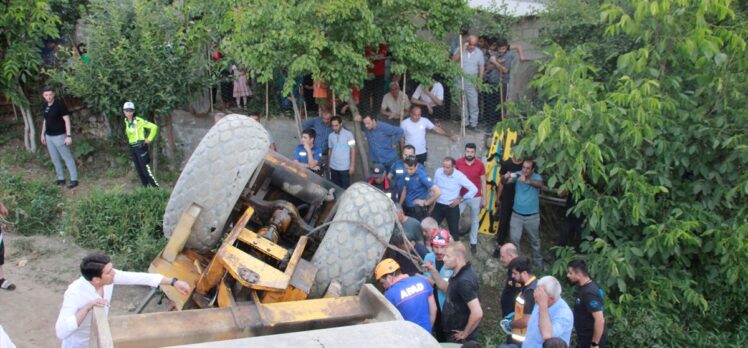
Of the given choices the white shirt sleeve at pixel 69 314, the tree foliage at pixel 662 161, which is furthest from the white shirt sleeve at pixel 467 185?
the white shirt sleeve at pixel 69 314

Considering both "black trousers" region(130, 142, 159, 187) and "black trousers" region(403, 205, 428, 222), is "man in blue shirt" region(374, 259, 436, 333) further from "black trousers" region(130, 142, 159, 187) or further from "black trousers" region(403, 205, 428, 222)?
"black trousers" region(130, 142, 159, 187)

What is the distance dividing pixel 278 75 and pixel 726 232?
6.55m

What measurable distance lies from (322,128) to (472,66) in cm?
281

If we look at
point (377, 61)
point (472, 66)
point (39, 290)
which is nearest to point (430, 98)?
point (472, 66)

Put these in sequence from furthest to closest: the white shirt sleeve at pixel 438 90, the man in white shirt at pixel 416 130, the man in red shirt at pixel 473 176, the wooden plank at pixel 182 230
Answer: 1. the white shirt sleeve at pixel 438 90
2. the man in white shirt at pixel 416 130
3. the man in red shirt at pixel 473 176
4. the wooden plank at pixel 182 230

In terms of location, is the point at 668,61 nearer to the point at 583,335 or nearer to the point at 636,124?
the point at 636,124

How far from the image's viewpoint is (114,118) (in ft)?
32.9

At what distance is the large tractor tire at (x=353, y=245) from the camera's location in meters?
5.28

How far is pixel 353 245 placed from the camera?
536 centimetres

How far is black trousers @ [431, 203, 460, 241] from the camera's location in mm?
8484

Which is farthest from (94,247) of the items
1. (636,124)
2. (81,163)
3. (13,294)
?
(636,124)

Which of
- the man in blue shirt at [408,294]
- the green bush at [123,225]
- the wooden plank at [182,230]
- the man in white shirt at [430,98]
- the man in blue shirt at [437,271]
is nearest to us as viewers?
the wooden plank at [182,230]

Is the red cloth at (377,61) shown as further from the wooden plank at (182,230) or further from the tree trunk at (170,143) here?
the wooden plank at (182,230)

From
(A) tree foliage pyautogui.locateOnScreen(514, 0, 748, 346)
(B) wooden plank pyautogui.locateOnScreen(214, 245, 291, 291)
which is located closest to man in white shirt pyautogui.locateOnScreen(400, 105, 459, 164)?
(A) tree foliage pyautogui.locateOnScreen(514, 0, 748, 346)
